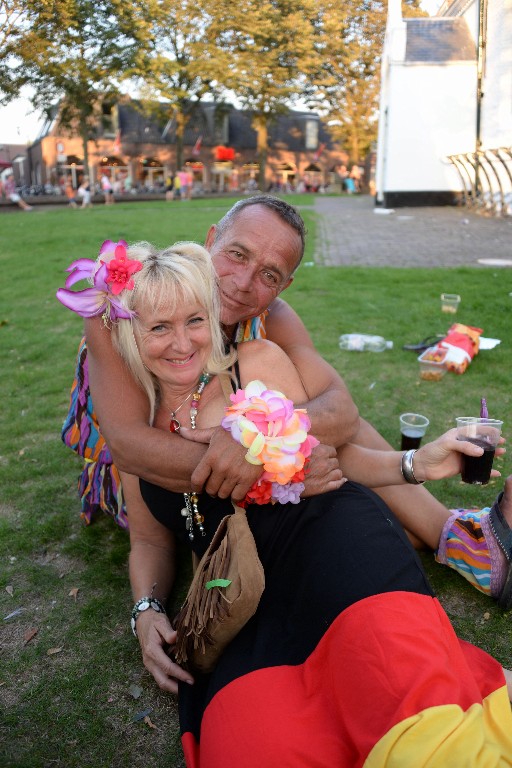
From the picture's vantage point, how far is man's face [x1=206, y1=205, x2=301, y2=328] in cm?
291

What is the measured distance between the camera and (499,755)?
152 centimetres

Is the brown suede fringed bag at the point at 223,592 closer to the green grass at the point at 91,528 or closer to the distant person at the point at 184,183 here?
the green grass at the point at 91,528

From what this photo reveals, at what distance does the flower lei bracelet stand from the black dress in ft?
0.40

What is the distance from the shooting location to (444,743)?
148 cm

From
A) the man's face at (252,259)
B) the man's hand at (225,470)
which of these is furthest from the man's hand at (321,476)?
the man's face at (252,259)

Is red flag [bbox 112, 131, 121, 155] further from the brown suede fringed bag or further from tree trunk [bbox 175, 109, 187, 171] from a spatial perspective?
the brown suede fringed bag

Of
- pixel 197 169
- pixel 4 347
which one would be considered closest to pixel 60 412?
pixel 4 347

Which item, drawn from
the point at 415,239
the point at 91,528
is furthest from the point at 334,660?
the point at 415,239

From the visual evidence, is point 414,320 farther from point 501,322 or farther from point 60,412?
point 60,412

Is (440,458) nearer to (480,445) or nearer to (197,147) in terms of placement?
(480,445)

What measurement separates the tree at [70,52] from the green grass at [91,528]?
5.57 meters

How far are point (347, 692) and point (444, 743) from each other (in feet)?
0.96

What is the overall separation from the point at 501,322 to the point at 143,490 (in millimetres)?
5684

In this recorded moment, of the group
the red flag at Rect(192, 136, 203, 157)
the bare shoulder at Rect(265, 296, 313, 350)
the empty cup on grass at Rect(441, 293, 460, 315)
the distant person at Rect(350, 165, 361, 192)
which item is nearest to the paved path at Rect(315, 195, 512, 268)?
the empty cup on grass at Rect(441, 293, 460, 315)
